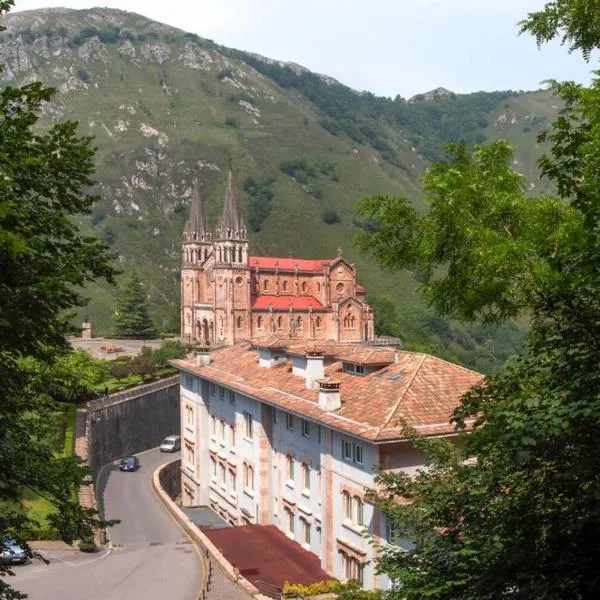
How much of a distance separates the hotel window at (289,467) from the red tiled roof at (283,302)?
2323 inches

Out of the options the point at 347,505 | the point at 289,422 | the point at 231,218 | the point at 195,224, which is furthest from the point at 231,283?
the point at 347,505

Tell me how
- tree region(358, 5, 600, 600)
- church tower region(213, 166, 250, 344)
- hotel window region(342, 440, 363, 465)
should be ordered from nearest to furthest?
tree region(358, 5, 600, 600), hotel window region(342, 440, 363, 465), church tower region(213, 166, 250, 344)

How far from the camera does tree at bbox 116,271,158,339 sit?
90.1m

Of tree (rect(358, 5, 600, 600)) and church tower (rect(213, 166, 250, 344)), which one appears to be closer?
tree (rect(358, 5, 600, 600))

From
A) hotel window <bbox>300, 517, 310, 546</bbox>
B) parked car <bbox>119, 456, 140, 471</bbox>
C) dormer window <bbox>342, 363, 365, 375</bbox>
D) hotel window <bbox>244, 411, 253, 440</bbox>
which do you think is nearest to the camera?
hotel window <bbox>300, 517, 310, 546</bbox>

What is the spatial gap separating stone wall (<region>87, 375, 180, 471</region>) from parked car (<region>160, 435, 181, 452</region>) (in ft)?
4.03

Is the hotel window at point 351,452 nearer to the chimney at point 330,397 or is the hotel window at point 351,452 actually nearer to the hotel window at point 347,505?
the hotel window at point 347,505

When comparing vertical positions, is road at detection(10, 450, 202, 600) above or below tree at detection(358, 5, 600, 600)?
below

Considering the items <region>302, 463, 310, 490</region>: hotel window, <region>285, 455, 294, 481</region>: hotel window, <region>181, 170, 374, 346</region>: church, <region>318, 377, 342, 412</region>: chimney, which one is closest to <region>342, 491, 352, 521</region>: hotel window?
<region>318, 377, 342, 412</region>: chimney

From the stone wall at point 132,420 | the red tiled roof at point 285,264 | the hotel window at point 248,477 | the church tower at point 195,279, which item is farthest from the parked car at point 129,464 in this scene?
the red tiled roof at point 285,264

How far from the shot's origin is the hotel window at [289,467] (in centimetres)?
2958

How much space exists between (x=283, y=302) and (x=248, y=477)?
5766 cm

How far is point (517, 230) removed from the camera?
31.4 feet

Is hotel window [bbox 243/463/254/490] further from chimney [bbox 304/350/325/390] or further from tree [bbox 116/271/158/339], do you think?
tree [bbox 116/271/158/339]
